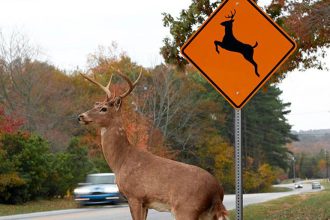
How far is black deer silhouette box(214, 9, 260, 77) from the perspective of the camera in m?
6.12

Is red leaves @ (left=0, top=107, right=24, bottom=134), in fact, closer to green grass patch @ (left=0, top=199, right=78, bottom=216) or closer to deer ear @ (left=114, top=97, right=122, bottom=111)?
green grass patch @ (left=0, top=199, right=78, bottom=216)

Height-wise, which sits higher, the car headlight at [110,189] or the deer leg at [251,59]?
the deer leg at [251,59]

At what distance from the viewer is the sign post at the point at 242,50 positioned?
6141 millimetres

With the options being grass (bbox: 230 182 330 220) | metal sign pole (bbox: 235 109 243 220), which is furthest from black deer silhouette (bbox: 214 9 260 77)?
grass (bbox: 230 182 330 220)

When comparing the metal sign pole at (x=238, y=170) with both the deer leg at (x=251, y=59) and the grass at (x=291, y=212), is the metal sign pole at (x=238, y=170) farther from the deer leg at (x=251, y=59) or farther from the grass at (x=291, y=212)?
the grass at (x=291, y=212)

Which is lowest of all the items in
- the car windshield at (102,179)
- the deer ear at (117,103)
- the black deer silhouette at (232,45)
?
the car windshield at (102,179)

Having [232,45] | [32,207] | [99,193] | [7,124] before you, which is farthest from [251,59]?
[7,124]

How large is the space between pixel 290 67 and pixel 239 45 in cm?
1228

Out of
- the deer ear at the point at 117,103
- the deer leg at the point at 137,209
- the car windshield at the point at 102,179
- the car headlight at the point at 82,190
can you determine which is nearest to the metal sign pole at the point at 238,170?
the deer leg at the point at 137,209

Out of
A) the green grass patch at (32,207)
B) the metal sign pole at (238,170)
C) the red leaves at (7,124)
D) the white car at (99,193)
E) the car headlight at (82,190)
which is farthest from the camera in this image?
the red leaves at (7,124)

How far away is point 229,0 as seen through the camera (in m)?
6.21

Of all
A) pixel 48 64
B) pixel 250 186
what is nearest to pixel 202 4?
pixel 48 64

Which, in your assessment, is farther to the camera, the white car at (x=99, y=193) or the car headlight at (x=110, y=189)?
the white car at (x=99, y=193)

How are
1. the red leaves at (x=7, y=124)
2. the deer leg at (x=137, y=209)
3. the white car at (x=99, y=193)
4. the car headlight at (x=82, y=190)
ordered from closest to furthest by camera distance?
the deer leg at (x=137, y=209) < the white car at (x=99, y=193) < the car headlight at (x=82, y=190) < the red leaves at (x=7, y=124)
